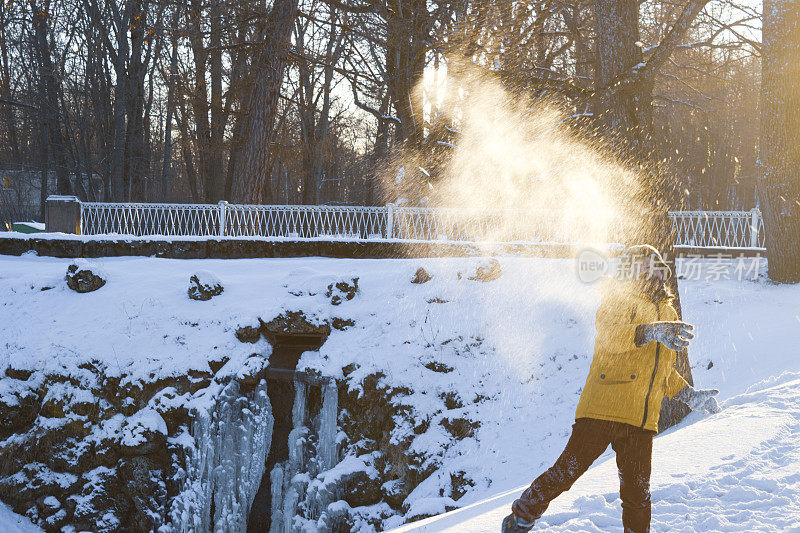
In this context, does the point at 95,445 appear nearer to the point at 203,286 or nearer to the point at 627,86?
the point at 203,286

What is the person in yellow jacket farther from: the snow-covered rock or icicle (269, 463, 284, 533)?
the snow-covered rock

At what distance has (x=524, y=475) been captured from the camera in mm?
7086

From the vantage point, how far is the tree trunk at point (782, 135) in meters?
10.8

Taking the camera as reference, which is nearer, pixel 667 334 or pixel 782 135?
pixel 667 334

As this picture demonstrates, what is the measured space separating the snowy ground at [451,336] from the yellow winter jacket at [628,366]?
220cm

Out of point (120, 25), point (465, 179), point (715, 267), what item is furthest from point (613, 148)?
point (120, 25)

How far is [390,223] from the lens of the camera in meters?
15.0

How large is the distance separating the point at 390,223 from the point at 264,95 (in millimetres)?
5275

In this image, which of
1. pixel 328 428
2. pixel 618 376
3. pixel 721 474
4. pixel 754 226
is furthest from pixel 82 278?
pixel 754 226

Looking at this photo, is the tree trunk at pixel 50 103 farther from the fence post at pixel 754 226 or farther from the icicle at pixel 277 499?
the fence post at pixel 754 226

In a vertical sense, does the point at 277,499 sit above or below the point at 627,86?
below

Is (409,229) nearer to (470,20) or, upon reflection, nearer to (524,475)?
(470,20)

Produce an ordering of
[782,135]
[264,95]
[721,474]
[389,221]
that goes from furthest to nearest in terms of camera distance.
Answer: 1. [264,95]
2. [389,221]
3. [782,135]
4. [721,474]

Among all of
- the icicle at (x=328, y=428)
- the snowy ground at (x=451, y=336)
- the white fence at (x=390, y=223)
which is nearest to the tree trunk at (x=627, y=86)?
the snowy ground at (x=451, y=336)
